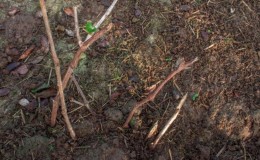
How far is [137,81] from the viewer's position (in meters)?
2.34

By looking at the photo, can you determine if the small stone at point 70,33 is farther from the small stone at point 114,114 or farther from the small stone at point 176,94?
the small stone at point 176,94

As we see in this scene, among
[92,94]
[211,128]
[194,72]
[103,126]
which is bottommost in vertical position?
[211,128]

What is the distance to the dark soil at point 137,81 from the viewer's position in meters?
2.11

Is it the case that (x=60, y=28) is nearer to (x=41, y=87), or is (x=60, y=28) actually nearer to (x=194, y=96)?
(x=41, y=87)

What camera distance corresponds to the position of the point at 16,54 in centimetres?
227

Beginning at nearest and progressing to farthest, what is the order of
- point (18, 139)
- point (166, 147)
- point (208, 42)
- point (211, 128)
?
point (18, 139) < point (166, 147) < point (211, 128) < point (208, 42)

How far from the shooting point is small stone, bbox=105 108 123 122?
7.18 feet

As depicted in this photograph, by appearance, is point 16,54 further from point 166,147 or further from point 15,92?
point 166,147

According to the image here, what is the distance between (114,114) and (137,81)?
29 cm

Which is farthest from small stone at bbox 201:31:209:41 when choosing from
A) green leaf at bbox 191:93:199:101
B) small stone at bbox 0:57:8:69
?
small stone at bbox 0:57:8:69

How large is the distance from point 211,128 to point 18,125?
1.24 meters

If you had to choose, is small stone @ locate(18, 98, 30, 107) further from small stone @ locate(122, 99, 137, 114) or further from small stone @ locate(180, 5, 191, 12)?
small stone @ locate(180, 5, 191, 12)

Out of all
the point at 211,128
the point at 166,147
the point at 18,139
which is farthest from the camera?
the point at 211,128

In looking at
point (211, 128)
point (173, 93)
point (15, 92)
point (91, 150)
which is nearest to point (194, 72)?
point (173, 93)
